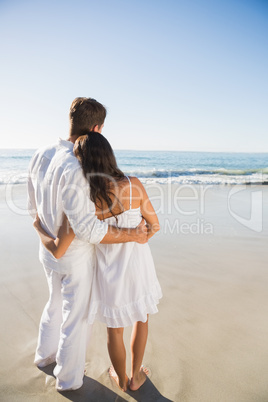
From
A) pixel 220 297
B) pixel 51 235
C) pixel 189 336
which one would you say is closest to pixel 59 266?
pixel 51 235

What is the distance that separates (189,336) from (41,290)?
1.68 metres

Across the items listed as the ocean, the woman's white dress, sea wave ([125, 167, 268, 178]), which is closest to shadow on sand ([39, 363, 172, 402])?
the woman's white dress

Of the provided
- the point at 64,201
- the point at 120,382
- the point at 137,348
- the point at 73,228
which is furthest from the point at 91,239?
the point at 120,382

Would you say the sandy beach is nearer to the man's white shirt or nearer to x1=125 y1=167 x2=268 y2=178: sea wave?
the man's white shirt

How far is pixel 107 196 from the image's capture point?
5.40 feet

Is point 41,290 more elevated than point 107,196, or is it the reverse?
point 107,196

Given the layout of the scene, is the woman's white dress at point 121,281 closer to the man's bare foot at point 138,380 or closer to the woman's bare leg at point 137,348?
the woman's bare leg at point 137,348

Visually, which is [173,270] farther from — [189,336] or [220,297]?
[189,336]

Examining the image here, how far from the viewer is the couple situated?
1604 mm

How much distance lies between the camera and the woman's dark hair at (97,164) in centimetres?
158

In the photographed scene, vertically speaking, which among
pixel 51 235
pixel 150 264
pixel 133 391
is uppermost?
pixel 51 235

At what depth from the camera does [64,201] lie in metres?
1.62

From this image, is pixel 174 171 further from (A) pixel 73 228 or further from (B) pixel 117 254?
(A) pixel 73 228

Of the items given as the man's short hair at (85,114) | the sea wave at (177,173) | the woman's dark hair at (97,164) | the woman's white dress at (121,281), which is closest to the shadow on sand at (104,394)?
Answer: the woman's white dress at (121,281)
